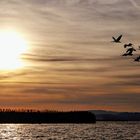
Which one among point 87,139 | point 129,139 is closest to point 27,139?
point 87,139

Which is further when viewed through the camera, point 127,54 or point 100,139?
point 100,139

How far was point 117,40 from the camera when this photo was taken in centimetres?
6731

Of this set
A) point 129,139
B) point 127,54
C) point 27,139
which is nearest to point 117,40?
point 127,54

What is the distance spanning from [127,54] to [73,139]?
183 ft

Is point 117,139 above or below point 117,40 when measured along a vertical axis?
below

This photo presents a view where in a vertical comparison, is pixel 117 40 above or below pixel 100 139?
above

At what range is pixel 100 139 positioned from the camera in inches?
4695

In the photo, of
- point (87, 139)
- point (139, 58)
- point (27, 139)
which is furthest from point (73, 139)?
point (139, 58)

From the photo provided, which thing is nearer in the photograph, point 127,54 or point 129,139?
point 127,54

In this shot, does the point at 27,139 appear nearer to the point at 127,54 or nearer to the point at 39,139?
the point at 39,139

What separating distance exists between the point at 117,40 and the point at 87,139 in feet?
178

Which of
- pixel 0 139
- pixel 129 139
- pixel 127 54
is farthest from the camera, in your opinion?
pixel 0 139

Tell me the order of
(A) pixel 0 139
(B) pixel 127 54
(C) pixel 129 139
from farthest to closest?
1. (A) pixel 0 139
2. (C) pixel 129 139
3. (B) pixel 127 54

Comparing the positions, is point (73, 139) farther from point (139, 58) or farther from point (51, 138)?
point (139, 58)
